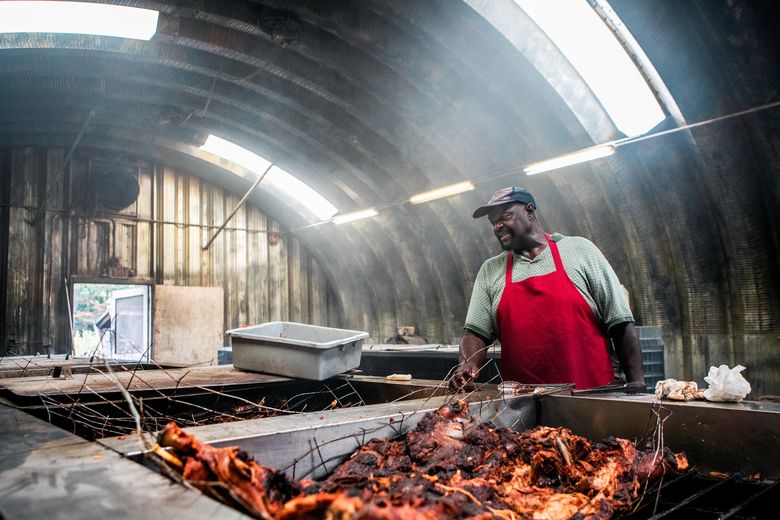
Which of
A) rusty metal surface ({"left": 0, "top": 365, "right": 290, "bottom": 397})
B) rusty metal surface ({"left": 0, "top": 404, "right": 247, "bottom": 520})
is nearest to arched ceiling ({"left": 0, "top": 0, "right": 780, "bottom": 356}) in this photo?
rusty metal surface ({"left": 0, "top": 365, "right": 290, "bottom": 397})

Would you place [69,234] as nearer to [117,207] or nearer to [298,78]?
[117,207]

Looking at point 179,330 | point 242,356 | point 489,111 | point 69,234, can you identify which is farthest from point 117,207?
point 242,356

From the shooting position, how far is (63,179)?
1188cm

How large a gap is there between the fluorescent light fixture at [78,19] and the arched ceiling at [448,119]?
16 centimetres

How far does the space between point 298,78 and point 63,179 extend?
6.43 metres

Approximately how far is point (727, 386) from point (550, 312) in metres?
1.34

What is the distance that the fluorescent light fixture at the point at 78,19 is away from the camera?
7.50 m

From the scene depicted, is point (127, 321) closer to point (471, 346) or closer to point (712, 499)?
point (471, 346)

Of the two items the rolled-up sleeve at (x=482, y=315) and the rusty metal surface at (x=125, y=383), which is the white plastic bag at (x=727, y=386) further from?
the rusty metal surface at (x=125, y=383)

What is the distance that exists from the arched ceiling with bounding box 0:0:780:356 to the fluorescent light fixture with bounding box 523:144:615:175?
49 centimetres

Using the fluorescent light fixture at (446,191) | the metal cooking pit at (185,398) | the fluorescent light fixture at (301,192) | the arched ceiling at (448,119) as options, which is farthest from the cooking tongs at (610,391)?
the fluorescent light fixture at (301,192)

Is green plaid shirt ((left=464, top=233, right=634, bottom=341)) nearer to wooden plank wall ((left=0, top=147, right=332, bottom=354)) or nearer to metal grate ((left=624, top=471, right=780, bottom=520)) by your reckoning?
metal grate ((left=624, top=471, right=780, bottom=520))

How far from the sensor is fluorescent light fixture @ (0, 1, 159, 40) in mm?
7500

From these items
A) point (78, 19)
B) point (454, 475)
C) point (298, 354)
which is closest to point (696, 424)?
point (454, 475)
